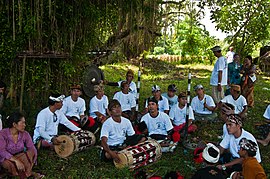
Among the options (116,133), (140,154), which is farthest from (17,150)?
(140,154)

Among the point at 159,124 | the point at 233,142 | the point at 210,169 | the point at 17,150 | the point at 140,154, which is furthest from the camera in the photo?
the point at 159,124

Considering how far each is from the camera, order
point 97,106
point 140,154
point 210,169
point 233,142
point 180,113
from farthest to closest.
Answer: point 97,106, point 180,113, point 140,154, point 233,142, point 210,169

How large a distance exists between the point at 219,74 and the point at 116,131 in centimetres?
380

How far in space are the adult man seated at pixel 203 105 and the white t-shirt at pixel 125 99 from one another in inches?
52.7

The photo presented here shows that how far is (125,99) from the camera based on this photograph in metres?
8.09

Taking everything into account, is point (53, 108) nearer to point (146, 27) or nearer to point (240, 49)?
point (146, 27)

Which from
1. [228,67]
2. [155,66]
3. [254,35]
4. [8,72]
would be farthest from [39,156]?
[155,66]

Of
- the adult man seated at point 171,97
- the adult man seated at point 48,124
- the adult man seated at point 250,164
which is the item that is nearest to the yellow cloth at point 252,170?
the adult man seated at point 250,164

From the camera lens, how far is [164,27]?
12891 mm

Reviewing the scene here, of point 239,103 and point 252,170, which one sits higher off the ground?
point 239,103

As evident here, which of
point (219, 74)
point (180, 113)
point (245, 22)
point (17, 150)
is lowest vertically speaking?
point (17, 150)

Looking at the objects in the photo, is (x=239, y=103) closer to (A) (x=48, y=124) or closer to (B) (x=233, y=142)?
(B) (x=233, y=142)

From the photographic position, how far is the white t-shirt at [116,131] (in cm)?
577

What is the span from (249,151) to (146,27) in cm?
673
